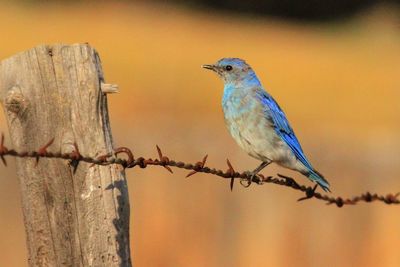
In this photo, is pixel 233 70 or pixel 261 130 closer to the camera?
pixel 261 130

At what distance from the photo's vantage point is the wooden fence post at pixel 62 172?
505cm

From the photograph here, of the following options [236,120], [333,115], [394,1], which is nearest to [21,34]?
[333,115]

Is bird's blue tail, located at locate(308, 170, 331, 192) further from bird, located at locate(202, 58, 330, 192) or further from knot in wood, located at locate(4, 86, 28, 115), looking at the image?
knot in wood, located at locate(4, 86, 28, 115)

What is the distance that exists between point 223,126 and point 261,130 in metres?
7.45

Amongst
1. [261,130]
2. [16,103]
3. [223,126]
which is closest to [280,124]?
[261,130]

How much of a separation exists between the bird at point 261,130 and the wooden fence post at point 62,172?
8.16ft

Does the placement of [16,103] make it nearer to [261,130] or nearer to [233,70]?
[261,130]

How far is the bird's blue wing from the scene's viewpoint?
7.81m

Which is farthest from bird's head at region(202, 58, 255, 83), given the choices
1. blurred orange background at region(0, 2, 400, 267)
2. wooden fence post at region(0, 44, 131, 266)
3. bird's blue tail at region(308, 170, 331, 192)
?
blurred orange background at region(0, 2, 400, 267)

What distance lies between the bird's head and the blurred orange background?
3.38 metres

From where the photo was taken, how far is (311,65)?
25.8 meters

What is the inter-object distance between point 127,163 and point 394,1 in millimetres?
24944

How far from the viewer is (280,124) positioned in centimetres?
788

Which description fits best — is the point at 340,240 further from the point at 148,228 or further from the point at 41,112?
the point at 41,112
